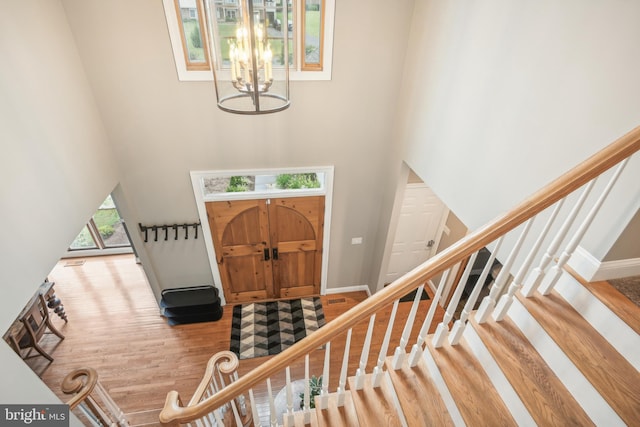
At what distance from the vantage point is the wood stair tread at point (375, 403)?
1874 mm

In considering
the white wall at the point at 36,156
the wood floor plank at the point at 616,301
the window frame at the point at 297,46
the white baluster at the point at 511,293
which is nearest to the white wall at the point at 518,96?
the wood floor plank at the point at 616,301

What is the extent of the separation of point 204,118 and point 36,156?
1.49 meters

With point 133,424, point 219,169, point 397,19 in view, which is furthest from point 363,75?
point 133,424

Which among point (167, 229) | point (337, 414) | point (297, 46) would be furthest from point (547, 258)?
point (167, 229)

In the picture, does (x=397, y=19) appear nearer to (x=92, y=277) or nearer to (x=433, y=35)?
(x=433, y=35)

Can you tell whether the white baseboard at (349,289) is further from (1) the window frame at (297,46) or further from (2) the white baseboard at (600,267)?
(2) the white baseboard at (600,267)

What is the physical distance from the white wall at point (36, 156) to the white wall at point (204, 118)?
1.05ft

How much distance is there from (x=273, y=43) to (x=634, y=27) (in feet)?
8.71

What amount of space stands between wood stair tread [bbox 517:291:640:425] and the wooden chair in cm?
492

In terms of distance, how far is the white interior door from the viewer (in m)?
4.57

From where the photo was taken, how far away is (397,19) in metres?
3.16

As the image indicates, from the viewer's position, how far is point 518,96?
2.06 meters

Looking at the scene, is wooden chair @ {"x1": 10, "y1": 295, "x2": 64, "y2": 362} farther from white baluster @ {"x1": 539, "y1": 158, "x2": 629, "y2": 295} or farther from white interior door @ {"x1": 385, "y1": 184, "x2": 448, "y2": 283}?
white baluster @ {"x1": 539, "y1": 158, "x2": 629, "y2": 295}

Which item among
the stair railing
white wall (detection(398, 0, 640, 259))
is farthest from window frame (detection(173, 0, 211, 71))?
the stair railing
